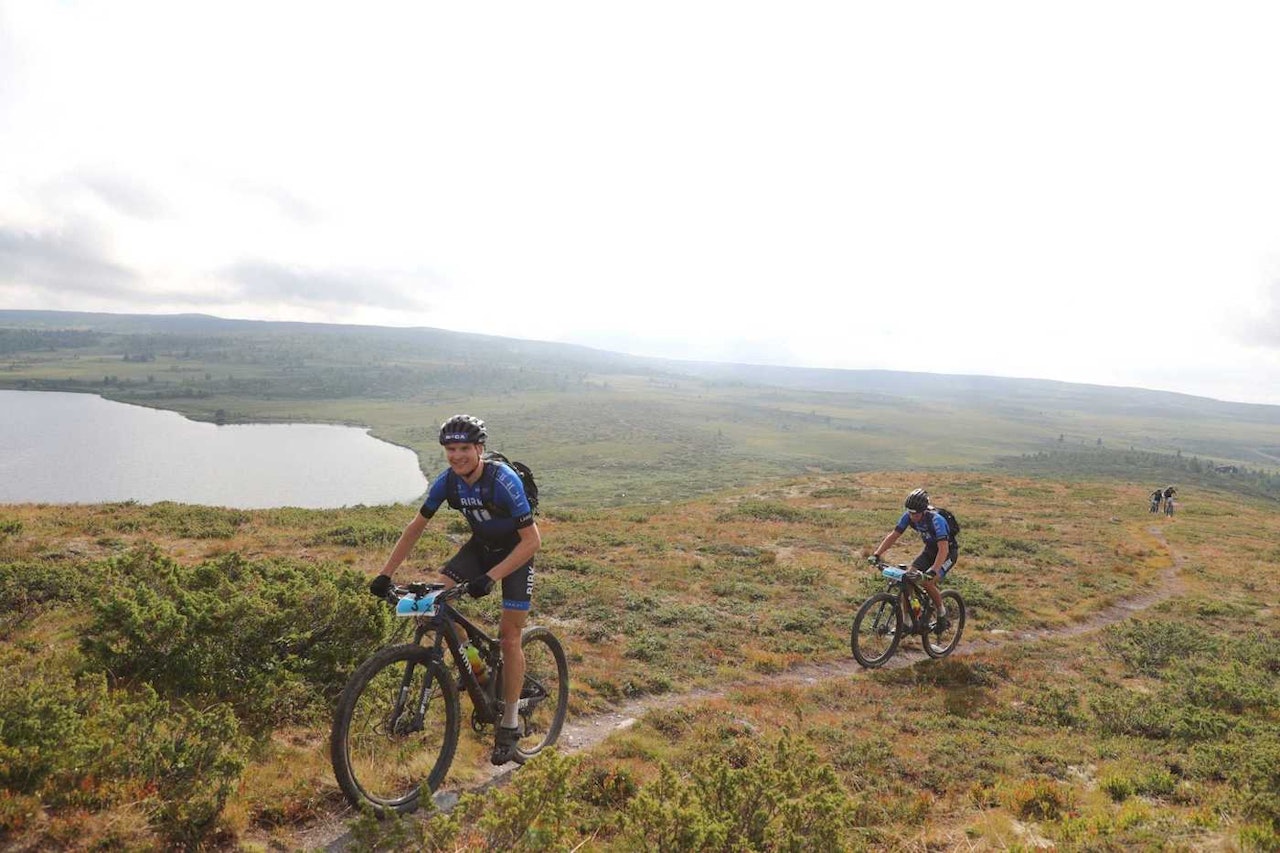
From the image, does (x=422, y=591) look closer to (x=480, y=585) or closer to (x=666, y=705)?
(x=480, y=585)

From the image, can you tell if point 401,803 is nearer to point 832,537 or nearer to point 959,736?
point 959,736

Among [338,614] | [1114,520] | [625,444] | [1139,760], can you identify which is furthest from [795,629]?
[625,444]

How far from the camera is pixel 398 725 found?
5777 mm

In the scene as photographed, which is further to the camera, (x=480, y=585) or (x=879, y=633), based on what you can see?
(x=879, y=633)

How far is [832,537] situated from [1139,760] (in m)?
18.5

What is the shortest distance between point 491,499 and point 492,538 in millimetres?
531

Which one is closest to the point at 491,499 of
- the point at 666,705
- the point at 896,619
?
the point at 666,705

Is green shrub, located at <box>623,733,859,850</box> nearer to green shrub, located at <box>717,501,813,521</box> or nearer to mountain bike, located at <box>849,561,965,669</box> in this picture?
mountain bike, located at <box>849,561,965,669</box>

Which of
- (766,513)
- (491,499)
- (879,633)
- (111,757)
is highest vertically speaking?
(491,499)

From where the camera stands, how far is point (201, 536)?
A: 19.0 m

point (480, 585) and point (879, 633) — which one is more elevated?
point (480, 585)

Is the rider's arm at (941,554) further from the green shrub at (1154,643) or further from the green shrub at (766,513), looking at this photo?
the green shrub at (766,513)

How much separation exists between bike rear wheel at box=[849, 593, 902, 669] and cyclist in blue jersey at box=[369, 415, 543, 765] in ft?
27.4

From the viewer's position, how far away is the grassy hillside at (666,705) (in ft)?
15.2
